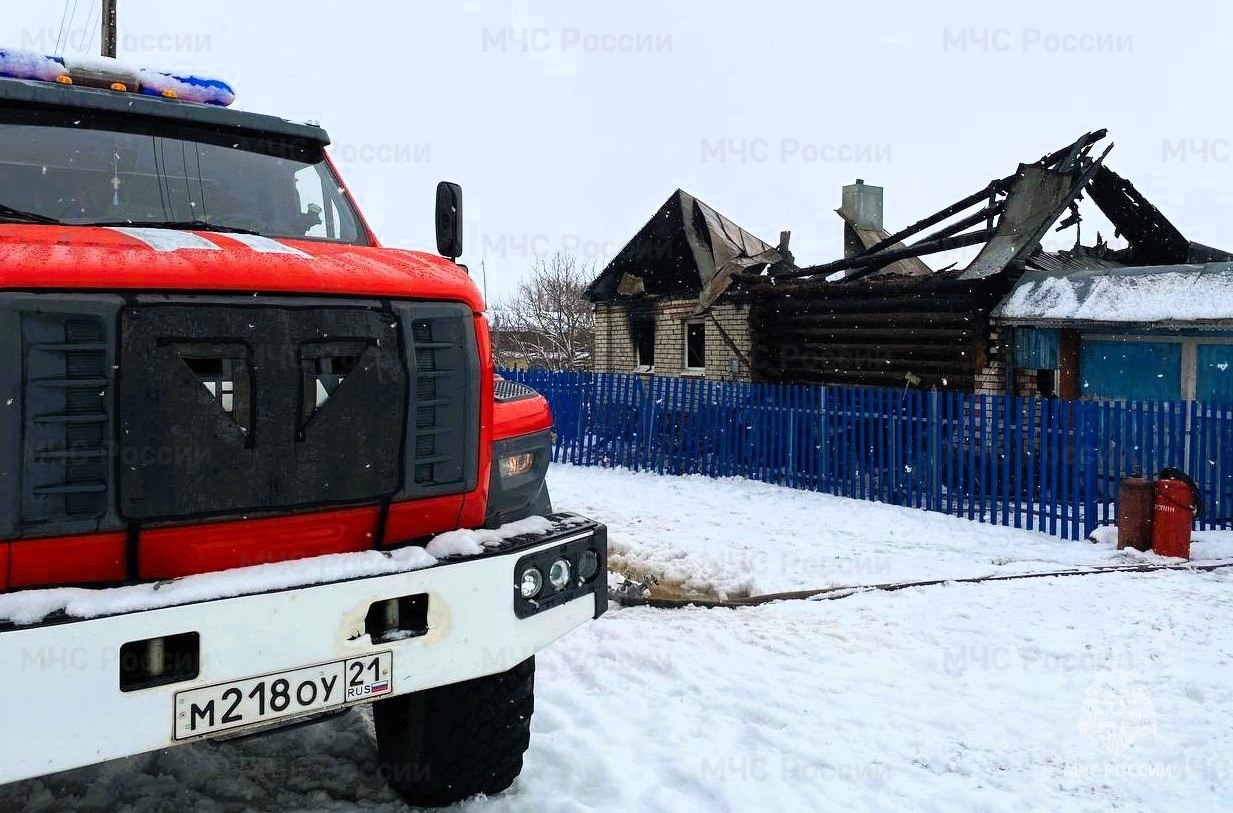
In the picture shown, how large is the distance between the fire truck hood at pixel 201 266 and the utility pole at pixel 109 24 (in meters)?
13.5

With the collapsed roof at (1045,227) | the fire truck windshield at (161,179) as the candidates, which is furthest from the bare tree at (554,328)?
the fire truck windshield at (161,179)

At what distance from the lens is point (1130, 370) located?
9.50 metres

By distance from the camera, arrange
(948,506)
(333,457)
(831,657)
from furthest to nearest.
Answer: (948,506)
(831,657)
(333,457)

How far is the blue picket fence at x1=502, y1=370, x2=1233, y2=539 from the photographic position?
24.0ft

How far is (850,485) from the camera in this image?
930 cm

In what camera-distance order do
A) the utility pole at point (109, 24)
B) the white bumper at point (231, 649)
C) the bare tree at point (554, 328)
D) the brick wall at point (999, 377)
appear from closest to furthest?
the white bumper at point (231, 649) < the brick wall at point (999, 377) < the utility pole at point (109, 24) < the bare tree at point (554, 328)

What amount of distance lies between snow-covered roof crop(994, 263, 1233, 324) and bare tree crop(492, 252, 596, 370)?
57.2ft

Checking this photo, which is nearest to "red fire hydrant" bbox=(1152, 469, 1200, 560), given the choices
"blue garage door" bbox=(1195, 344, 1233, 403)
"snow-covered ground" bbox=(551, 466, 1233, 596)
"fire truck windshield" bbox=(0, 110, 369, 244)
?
"snow-covered ground" bbox=(551, 466, 1233, 596)

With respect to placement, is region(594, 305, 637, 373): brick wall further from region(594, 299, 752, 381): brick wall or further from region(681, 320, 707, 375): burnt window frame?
region(681, 320, 707, 375): burnt window frame

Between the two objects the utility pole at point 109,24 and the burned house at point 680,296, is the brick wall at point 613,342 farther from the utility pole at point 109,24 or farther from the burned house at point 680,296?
the utility pole at point 109,24

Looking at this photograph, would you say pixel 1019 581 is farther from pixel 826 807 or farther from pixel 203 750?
pixel 203 750

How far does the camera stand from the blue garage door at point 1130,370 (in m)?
9.16

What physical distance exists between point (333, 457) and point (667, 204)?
50.1 feet

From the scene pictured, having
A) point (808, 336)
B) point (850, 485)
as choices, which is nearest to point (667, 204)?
point (808, 336)
